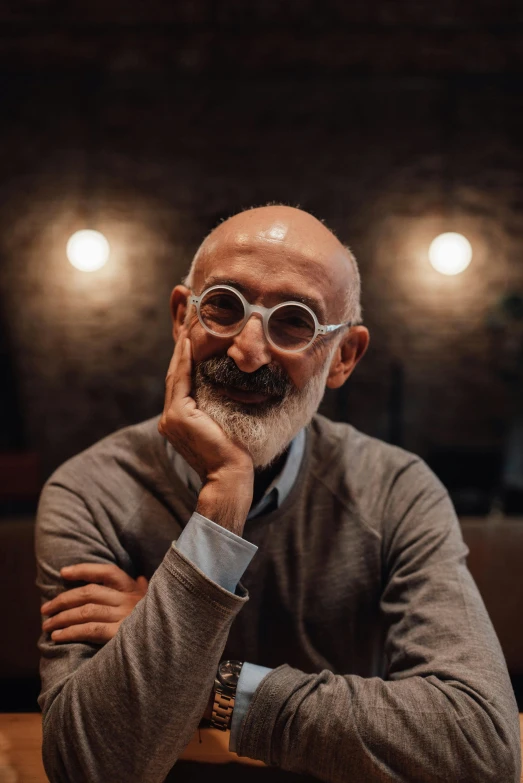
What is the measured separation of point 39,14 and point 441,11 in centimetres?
209

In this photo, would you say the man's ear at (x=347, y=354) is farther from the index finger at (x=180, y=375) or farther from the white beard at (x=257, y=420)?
the index finger at (x=180, y=375)

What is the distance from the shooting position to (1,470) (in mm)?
2791

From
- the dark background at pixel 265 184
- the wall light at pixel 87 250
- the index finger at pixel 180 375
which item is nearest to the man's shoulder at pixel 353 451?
the index finger at pixel 180 375

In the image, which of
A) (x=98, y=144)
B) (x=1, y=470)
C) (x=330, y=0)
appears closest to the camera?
(x=1, y=470)

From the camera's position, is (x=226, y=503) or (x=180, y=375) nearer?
(x=226, y=503)

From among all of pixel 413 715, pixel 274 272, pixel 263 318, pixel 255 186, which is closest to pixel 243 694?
pixel 413 715

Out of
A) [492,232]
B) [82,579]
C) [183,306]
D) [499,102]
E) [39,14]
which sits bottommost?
[82,579]

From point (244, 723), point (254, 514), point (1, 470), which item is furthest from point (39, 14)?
point (244, 723)

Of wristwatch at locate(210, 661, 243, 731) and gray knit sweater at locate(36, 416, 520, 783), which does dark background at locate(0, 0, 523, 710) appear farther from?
wristwatch at locate(210, 661, 243, 731)

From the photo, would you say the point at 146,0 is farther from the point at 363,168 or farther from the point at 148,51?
the point at 363,168

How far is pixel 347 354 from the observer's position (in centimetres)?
154

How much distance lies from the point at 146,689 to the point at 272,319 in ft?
2.51

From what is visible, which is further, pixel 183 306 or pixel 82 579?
pixel 183 306

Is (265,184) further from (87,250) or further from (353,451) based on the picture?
(353,451)
